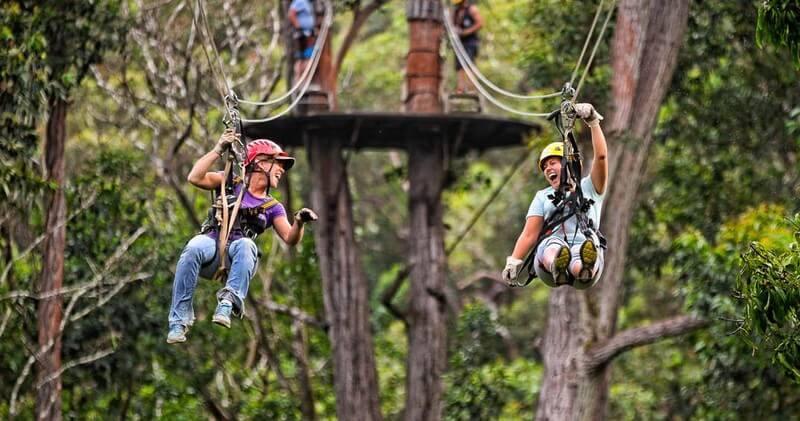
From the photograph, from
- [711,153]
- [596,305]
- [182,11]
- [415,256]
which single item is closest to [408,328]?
[415,256]

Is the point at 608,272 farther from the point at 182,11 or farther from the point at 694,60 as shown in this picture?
the point at 182,11

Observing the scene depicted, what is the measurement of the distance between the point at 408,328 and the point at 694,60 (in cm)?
420

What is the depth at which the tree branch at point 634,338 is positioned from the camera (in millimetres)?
14664

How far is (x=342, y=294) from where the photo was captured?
680 inches

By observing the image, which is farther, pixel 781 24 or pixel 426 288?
pixel 426 288

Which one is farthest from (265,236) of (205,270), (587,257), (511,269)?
(587,257)

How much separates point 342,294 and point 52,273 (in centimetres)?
305

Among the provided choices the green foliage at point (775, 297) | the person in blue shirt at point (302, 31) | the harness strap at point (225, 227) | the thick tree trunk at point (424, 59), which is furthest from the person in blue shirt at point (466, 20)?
the harness strap at point (225, 227)

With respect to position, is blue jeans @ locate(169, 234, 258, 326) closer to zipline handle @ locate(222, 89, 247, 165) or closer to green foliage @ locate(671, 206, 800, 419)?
zipline handle @ locate(222, 89, 247, 165)

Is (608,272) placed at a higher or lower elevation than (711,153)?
lower

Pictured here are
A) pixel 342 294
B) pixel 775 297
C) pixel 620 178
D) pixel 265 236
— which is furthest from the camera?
pixel 265 236

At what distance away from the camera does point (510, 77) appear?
24859 millimetres

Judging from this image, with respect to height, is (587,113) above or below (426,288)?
below

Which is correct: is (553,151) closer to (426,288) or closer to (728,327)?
(728,327)
